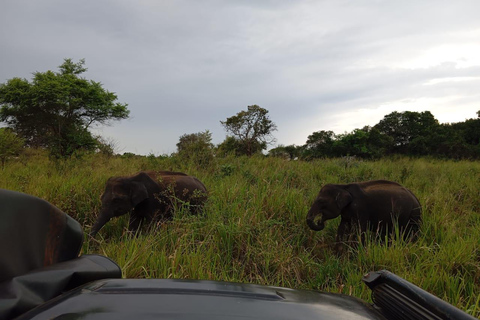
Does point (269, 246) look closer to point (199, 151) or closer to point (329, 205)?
point (329, 205)

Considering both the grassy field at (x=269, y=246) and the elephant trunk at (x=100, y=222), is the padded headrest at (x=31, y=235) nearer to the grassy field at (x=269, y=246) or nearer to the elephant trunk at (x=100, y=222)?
the grassy field at (x=269, y=246)

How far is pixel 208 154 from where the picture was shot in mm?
9867

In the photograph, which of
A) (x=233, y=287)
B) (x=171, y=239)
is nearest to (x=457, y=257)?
(x=171, y=239)

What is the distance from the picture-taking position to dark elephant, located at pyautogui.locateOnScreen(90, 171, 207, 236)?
4.27 metres

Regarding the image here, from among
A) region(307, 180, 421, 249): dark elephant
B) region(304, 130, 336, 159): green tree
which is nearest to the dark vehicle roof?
region(307, 180, 421, 249): dark elephant

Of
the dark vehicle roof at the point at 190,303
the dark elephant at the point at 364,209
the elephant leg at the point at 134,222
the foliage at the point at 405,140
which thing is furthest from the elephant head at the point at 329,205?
the foliage at the point at 405,140

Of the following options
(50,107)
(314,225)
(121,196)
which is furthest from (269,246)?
(50,107)

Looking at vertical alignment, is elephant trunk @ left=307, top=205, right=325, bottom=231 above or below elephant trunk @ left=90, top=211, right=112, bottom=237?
→ below

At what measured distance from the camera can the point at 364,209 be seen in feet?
15.1

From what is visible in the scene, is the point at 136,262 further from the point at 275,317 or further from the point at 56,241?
the point at 275,317

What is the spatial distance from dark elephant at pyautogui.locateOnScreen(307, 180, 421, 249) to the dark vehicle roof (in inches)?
145

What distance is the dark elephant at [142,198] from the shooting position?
4.27 m

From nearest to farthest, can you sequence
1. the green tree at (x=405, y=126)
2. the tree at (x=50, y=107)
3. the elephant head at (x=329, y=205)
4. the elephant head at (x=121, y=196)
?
the elephant head at (x=121, y=196), the elephant head at (x=329, y=205), the tree at (x=50, y=107), the green tree at (x=405, y=126)

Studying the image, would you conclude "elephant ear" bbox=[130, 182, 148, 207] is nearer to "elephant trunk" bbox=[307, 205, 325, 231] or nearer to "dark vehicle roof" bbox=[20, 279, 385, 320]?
"elephant trunk" bbox=[307, 205, 325, 231]
